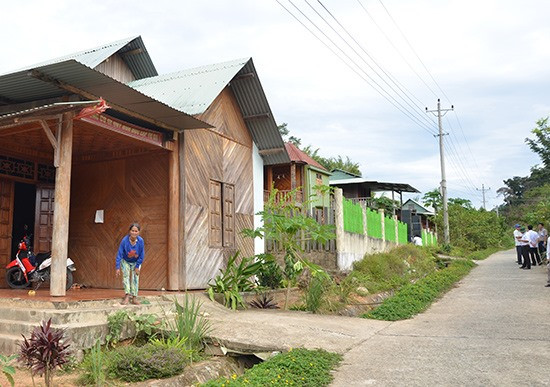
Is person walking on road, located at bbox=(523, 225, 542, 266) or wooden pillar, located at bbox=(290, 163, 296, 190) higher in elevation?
wooden pillar, located at bbox=(290, 163, 296, 190)

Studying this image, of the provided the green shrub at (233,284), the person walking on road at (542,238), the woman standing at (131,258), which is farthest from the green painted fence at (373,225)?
the woman standing at (131,258)

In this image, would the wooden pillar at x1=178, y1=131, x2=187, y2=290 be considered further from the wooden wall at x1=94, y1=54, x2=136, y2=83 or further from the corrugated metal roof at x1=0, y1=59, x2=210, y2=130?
the wooden wall at x1=94, y1=54, x2=136, y2=83

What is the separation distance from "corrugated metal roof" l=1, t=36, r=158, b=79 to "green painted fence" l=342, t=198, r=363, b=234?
7875 mm

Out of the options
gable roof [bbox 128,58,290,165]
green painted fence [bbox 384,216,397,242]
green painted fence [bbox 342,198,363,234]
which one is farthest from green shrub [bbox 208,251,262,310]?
green painted fence [bbox 384,216,397,242]

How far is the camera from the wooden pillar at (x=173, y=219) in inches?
370

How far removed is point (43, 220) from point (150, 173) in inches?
110

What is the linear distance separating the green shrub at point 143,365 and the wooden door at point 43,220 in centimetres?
615

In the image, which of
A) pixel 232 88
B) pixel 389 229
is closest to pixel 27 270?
pixel 232 88

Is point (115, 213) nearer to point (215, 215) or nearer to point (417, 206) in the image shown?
point (215, 215)

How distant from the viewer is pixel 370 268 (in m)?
14.0

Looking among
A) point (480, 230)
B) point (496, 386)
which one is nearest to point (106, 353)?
point (496, 386)

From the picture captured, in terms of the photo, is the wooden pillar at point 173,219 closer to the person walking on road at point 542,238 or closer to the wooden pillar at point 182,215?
the wooden pillar at point 182,215

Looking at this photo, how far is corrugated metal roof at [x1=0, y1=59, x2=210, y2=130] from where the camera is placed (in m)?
7.04

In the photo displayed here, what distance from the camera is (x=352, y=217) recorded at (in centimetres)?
1544
